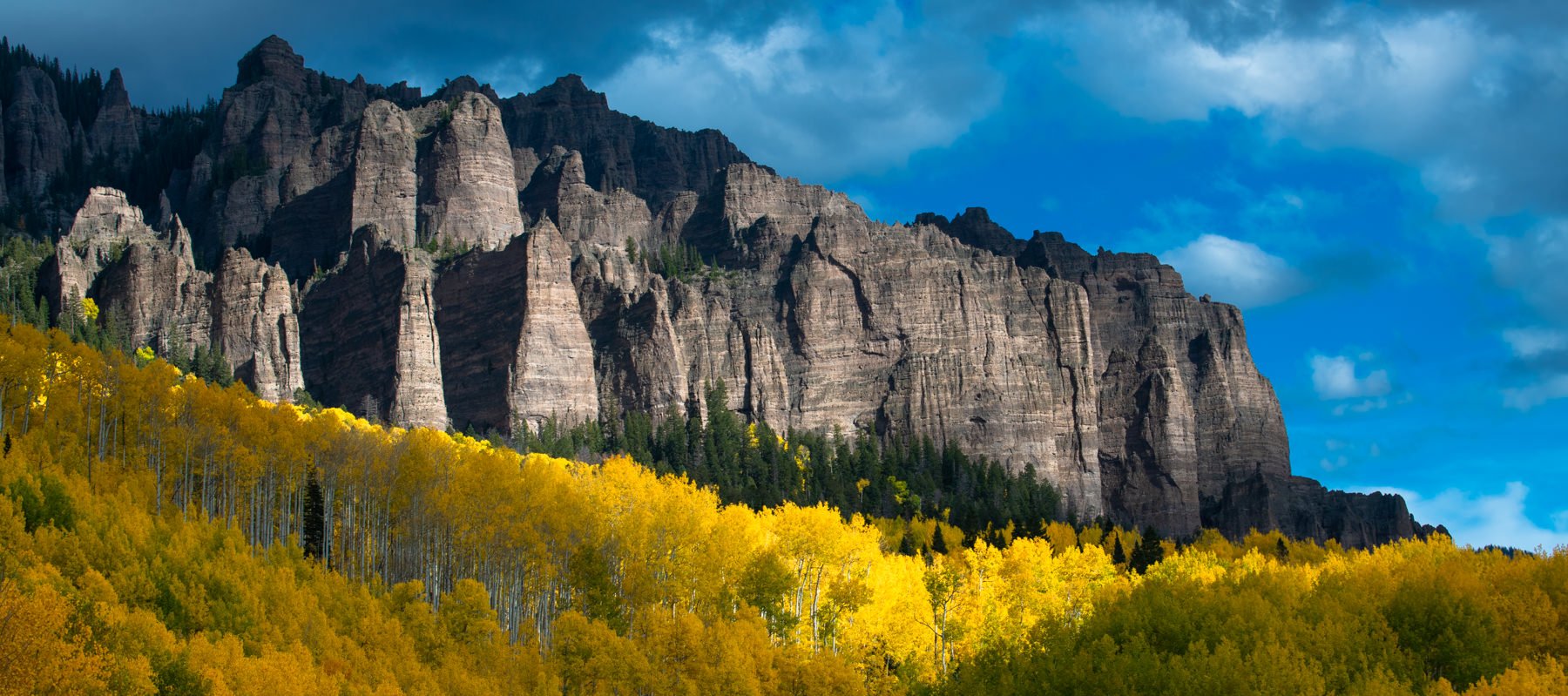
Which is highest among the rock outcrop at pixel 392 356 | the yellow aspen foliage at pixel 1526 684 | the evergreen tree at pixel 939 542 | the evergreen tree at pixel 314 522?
the rock outcrop at pixel 392 356

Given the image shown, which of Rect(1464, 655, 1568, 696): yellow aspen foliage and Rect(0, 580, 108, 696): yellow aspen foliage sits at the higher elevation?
Rect(0, 580, 108, 696): yellow aspen foliage

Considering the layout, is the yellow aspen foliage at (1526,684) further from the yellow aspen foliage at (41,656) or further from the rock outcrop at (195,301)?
the rock outcrop at (195,301)

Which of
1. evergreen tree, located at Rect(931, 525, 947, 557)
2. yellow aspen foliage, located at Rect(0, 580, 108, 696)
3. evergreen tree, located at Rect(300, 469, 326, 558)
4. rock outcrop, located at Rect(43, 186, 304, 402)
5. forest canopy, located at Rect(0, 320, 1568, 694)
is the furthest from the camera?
rock outcrop, located at Rect(43, 186, 304, 402)

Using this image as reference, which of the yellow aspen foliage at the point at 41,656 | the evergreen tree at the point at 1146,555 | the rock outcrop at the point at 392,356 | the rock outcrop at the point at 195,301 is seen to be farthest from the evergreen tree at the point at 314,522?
the rock outcrop at the point at 195,301

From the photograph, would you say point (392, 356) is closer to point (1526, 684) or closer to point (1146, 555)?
point (1146, 555)

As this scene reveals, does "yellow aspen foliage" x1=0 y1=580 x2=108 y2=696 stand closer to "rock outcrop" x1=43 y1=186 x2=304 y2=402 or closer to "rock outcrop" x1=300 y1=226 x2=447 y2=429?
"rock outcrop" x1=300 y1=226 x2=447 y2=429

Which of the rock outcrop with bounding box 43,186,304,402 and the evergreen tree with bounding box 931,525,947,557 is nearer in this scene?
the evergreen tree with bounding box 931,525,947,557

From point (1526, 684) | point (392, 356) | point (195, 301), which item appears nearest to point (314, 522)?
point (1526, 684)

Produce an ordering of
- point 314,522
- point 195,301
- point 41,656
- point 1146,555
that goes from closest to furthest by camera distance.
Result: point 41,656
point 314,522
point 1146,555
point 195,301

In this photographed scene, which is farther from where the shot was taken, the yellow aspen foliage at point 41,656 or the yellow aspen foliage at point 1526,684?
the yellow aspen foliage at point 1526,684

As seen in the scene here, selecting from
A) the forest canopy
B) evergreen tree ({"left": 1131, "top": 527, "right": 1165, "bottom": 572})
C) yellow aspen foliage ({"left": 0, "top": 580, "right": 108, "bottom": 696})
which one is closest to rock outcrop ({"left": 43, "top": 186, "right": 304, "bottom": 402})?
the forest canopy

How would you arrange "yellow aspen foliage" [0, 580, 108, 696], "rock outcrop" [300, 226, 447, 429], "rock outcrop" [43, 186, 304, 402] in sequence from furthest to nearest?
"rock outcrop" [300, 226, 447, 429]
"rock outcrop" [43, 186, 304, 402]
"yellow aspen foliage" [0, 580, 108, 696]

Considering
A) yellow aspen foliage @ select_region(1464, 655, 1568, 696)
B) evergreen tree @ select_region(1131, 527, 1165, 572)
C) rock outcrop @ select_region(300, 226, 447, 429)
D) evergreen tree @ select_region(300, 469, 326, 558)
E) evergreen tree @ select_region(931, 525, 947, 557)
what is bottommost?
yellow aspen foliage @ select_region(1464, 655, 1568, 696)

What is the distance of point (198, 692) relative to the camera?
65.1 m
